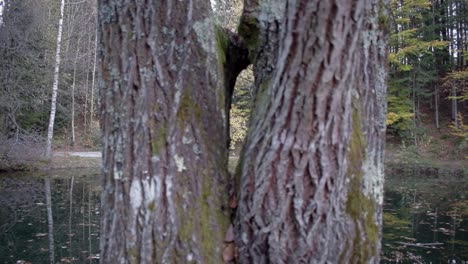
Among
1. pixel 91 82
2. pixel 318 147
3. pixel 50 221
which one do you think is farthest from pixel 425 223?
pixel 91 82

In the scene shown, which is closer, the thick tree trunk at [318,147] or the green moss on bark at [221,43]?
the thick tree trunk at [318,147]

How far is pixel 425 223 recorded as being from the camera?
313 inches

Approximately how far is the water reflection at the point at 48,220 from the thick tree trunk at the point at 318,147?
4.47 metres

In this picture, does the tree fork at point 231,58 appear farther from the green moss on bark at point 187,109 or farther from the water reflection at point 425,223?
the water reflection at point 425,223

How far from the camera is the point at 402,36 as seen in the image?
20109 mm

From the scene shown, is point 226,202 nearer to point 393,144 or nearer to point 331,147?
point 331,147

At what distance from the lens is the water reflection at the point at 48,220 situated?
561 centimetres

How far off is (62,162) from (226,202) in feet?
48.7

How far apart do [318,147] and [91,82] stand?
23032 mm

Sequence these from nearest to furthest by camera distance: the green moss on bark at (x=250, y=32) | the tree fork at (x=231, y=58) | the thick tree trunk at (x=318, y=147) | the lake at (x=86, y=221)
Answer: the thick tree trunk at (x=318, y=147) < the green moss on bark at (x=250, y=32) < the tree fork at (x=231, y=58) < the lake at (x=86, y=221)

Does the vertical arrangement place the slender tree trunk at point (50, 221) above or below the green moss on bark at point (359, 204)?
below

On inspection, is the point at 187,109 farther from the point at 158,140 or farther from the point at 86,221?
the point at 86,221

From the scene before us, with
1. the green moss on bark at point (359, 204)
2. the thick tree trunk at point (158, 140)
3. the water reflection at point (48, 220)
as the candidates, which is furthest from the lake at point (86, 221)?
the thick tree trunk at point (158, 140)

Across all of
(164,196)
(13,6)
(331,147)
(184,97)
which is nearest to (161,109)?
(184,97)
